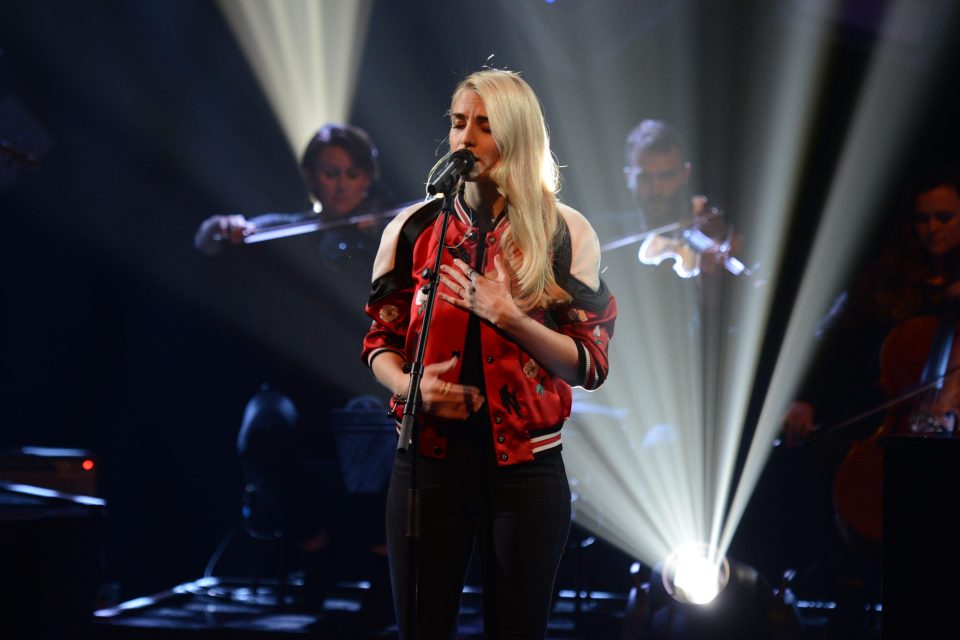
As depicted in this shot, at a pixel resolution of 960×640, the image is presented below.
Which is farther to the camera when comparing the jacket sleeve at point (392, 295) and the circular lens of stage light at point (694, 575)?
the circular lens of stage light at point (694, 575)

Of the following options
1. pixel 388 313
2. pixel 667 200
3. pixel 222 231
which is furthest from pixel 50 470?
pixel 388 313

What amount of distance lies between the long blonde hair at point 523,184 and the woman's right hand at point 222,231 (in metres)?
3.60

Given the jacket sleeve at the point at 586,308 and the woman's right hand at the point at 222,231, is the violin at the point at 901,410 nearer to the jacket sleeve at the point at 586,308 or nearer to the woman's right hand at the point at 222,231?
the jacket sleeve at the point at 586,308

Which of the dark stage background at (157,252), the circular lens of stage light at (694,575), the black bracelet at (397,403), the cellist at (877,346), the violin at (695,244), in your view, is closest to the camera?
the black bracelet at (397,403)

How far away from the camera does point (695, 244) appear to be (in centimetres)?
467

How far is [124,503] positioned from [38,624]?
244cm

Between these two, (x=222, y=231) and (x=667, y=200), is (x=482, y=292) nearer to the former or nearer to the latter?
(x=667, y=200)

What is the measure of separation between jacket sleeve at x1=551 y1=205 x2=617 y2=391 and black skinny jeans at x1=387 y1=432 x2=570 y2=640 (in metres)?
0.22

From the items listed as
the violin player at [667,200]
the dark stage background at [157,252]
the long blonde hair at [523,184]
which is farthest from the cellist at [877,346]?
the long blonde hair at [523,184]

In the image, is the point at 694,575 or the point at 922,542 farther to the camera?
the point at 694,575

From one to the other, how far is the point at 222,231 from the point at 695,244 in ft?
7.86

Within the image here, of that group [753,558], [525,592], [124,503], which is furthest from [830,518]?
[124,503]

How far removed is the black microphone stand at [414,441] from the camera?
1.62 meters

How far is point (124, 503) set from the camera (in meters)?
5.40
